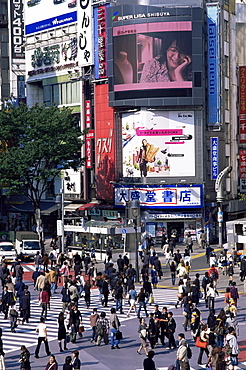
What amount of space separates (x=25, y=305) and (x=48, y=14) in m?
56.8

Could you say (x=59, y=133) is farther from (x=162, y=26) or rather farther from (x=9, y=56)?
(x=9, y=56)

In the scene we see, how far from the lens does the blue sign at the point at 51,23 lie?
82.5 meters

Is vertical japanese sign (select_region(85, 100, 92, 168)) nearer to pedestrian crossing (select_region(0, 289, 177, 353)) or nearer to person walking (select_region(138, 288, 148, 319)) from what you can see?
pedestrian crossing (select_region(0, 289, 177, 353))

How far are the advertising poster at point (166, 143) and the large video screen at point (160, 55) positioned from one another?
2.83 m

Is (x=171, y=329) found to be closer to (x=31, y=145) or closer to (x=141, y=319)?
(x=141, y=319)

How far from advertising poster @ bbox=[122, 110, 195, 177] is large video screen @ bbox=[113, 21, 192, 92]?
111 inches

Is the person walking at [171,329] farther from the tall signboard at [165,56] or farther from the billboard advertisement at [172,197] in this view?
the tall signboard at [165,56]

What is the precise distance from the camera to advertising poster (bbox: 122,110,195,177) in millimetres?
70250

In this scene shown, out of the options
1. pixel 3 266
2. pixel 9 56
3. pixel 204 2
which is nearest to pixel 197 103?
pixel 204 2

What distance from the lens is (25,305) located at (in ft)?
116

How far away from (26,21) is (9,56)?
7.76 metres

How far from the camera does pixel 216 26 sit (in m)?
70.9

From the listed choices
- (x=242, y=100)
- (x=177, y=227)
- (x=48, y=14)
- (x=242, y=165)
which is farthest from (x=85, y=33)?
(x=177, y=227)

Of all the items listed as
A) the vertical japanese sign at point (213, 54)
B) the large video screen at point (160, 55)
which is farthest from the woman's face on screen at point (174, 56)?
the vertical japanese sign at point (213, 54)
